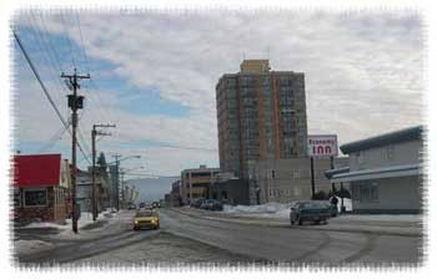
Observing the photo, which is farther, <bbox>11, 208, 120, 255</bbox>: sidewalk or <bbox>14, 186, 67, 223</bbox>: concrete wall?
<bbox>14, 186, 67, 223</bbox>: concrete wall

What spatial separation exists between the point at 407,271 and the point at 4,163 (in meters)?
2.65

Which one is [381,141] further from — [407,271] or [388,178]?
[407,271]

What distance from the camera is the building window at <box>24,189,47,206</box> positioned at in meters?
37.7

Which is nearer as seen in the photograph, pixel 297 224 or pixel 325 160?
pixel 297 224

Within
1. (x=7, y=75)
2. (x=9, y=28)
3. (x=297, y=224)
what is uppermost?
(x=9, y=28)

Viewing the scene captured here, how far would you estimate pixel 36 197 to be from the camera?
3788 centimetres

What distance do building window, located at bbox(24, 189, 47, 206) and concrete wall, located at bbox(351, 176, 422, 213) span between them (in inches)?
692

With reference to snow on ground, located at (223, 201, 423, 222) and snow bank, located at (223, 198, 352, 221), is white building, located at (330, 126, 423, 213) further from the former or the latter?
snow bank, located at (223, 198, 352, 221)

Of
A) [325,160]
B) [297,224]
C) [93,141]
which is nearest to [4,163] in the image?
[297,224]

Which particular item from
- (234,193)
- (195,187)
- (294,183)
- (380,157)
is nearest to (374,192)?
(380,157)

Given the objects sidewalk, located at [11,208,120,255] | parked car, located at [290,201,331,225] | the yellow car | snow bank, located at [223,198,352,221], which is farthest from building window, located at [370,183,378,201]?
sidewalk, located at [11,208,120,255]

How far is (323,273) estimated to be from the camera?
4.83 m

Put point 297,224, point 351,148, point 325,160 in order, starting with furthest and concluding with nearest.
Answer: point 325,160 < point 351,148 < point 297,224

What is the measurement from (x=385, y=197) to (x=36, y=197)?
1827 cm
